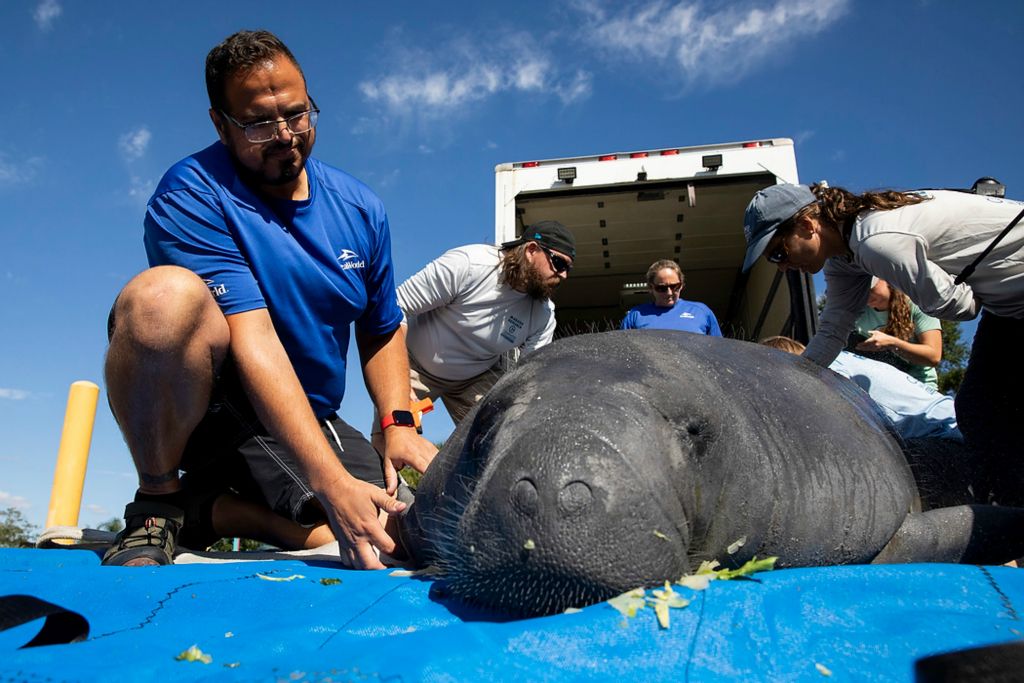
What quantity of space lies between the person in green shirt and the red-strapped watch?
340 cm

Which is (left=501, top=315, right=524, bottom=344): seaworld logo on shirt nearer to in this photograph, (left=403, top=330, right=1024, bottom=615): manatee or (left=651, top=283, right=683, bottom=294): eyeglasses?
(left=651, top=283, right=683, bottom=294): eyeglasses

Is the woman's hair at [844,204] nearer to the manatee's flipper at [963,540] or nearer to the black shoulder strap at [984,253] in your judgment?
the black shoulder strap at [984,253]

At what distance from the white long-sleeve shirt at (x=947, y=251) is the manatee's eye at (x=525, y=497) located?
96.2 inches

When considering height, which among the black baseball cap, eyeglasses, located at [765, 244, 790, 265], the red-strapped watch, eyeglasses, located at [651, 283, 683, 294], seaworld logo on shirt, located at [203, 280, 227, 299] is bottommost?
the red-strapped watch

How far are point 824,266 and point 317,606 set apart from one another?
3677 mm

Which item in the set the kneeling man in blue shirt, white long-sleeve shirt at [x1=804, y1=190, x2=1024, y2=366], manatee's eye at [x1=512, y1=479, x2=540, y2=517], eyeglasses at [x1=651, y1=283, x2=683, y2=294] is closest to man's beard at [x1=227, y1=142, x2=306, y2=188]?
manatee's eye at [x1=512, y1=479, x2=540, y2=517]

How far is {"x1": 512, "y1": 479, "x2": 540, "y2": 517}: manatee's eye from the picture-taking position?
189 centimetres

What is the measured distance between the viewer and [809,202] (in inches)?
166

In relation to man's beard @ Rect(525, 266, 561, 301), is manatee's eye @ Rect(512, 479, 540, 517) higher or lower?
lower

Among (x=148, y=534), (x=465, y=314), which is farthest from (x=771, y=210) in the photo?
(x=148, y=534)

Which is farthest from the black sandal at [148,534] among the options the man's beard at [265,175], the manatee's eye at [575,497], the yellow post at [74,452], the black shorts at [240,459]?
the yellow post at [74,452]

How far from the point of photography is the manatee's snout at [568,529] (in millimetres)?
1837

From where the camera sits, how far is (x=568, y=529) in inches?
72.2

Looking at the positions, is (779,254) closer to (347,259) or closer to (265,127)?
(347,259)
